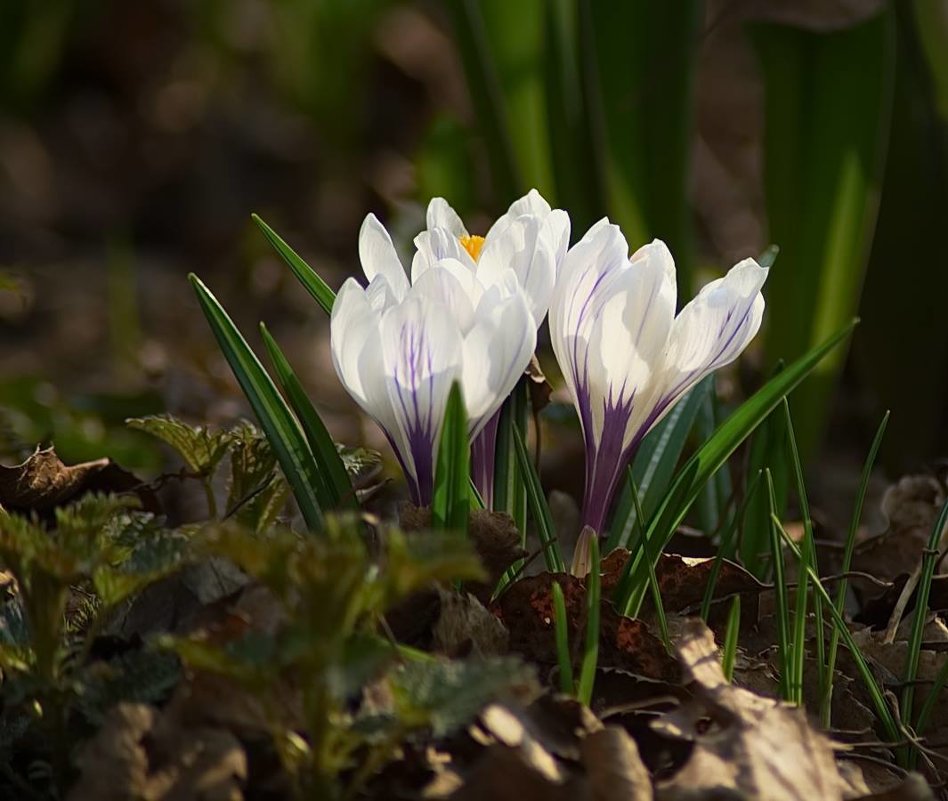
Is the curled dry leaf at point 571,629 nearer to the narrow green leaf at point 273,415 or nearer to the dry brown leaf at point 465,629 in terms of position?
the dry brown leaf at point 465,629

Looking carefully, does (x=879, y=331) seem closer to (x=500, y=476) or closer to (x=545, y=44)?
(x=545, y=44)

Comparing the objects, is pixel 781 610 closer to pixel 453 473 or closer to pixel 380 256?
pixel 453 473

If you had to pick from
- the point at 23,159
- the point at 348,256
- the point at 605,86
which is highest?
the point at 605,86

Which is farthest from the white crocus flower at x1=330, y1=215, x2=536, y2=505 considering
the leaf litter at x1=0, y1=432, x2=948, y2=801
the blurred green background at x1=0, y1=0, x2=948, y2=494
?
the blurred green background at x1=0, y1=0, x2=948, y2=494

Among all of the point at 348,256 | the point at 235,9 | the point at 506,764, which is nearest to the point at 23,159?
the point at 235,9

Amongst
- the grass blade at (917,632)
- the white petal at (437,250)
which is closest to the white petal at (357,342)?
the white petal at (437,250)

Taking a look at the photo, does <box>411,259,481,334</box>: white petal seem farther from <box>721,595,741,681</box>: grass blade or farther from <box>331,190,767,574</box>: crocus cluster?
<box>721,595,741,681</box>: grass blade
